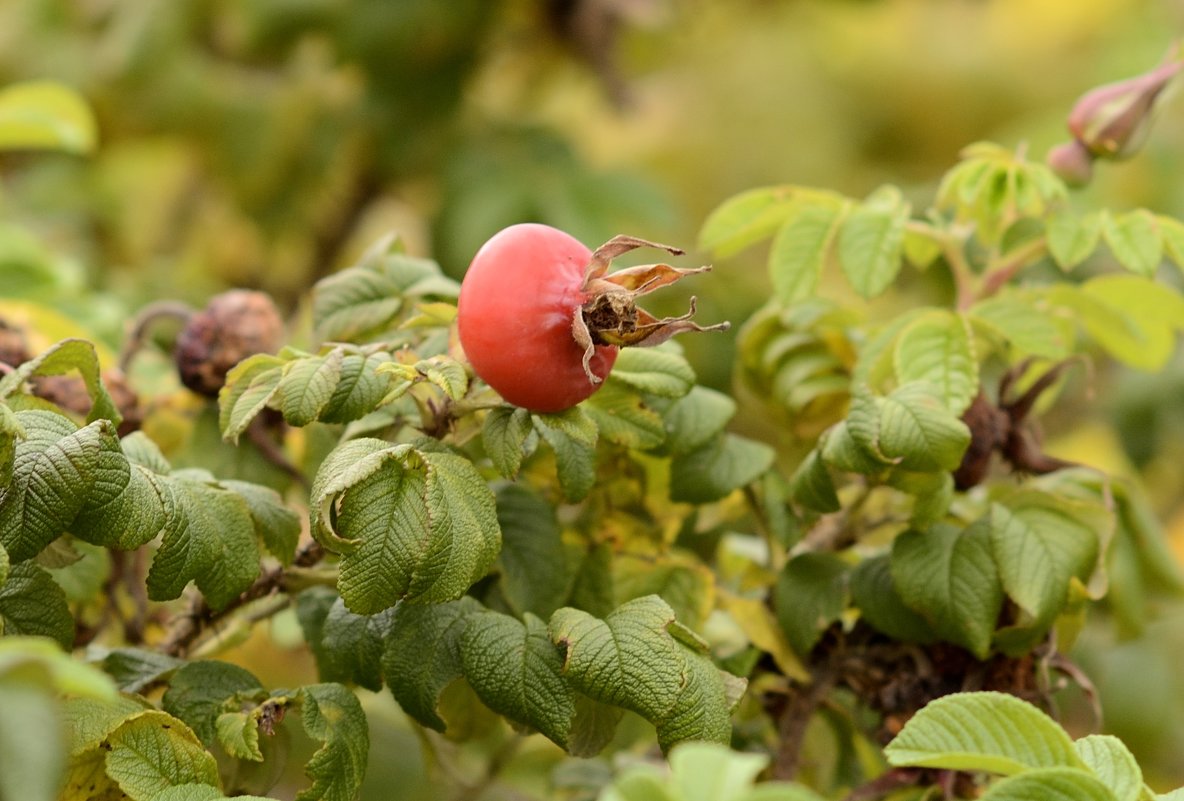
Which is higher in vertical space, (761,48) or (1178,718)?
(761,48)

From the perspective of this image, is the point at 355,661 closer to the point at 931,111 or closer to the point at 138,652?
the point at 138,652

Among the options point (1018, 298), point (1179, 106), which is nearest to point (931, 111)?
point (1179, 106)

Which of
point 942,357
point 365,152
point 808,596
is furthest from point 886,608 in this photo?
point 365,152

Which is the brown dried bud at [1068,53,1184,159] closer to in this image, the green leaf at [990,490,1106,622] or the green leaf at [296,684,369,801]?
the green leaf at [990,490,1106,622]

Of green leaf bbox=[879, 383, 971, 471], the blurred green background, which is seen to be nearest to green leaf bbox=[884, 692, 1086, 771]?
green leaf bbox=[879, 383, 971, 471]

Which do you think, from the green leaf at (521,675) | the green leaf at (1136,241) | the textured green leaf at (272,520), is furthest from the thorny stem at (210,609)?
the green leaf at (1136,241)

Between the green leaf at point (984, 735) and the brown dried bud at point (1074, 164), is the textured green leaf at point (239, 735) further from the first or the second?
the brown dried bud at point (1074, 164)

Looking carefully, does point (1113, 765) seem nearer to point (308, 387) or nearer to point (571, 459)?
point (571, 459)
